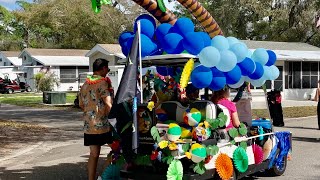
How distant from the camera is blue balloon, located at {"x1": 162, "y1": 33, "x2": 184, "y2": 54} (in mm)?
6216

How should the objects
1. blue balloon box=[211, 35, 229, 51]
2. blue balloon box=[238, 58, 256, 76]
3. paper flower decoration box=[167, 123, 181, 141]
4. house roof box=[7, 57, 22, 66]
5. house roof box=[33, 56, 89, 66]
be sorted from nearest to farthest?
1. paper flower decoration box=[167, 123, 181, 141]
2. blue balloon box=[211, 35, 229, 51]
3. blue balloon box=[238, 58, 256, 76]
4. house roof box=[33, 56, 89, 66]
5. house roof box=[7, 57, 22, 66]

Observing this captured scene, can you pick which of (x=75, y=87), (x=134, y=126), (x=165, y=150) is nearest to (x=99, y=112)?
(x=134, y=126)

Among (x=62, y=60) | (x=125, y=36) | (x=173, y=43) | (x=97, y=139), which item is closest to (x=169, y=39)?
(x=173, y=43)

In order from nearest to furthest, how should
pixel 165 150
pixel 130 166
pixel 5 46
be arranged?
1. pixel 165 150
2. pixel 130 166
3. pixel 5 46

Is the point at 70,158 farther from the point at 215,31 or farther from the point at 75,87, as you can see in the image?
the point at 75,87

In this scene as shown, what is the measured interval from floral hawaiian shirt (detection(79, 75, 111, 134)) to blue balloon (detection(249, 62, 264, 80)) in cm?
208

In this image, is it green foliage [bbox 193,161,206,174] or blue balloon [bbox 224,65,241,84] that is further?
blue balloon [bbox 224,65,241,84]

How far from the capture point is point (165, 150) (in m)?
5.75

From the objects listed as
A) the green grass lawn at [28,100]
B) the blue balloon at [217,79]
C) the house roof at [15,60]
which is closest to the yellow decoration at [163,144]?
the blue balloon at [217,79]

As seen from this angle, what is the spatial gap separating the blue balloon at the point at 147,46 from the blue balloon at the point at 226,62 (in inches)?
39.0

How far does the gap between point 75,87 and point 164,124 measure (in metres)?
40.2

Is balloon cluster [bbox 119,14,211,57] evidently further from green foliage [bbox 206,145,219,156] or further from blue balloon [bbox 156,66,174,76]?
green foliage [bbox 206,145,219,156]

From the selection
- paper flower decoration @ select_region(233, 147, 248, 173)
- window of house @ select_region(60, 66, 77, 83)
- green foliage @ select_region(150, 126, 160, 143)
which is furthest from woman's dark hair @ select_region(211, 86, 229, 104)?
window of house @ select_region(60, 66, 77, 83)

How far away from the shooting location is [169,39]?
6254mm
